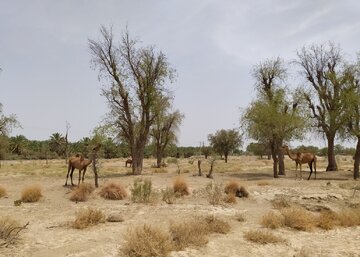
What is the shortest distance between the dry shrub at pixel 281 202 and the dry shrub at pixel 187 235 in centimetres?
714

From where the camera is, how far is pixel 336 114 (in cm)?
3478

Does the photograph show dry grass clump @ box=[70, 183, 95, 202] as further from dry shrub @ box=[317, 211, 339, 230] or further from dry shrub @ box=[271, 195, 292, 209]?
dry shrub @ box=[317, 211, 339, 230]

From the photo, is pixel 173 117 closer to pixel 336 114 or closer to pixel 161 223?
pixel 336 114

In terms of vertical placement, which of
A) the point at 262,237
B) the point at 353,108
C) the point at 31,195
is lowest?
the point at 262,237

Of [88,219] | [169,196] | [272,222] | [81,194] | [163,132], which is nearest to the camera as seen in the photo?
[88,219]

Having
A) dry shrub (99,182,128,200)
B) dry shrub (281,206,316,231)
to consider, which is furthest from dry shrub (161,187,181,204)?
dry shrub (281,206,316,231)

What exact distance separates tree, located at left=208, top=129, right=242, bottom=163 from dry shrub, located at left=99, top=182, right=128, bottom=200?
61.3 m

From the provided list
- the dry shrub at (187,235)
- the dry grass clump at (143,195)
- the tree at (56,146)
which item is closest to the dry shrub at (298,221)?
the dry shrub at (187,235)

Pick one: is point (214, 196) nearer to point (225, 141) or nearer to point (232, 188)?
point (232, 188)

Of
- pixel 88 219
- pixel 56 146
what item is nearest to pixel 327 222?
pixel 88 219

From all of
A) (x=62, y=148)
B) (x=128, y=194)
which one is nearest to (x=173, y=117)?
(x=128, y=194)

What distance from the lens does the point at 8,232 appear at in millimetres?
10922

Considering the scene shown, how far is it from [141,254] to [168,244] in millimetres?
954

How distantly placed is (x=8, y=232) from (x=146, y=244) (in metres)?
3.98
